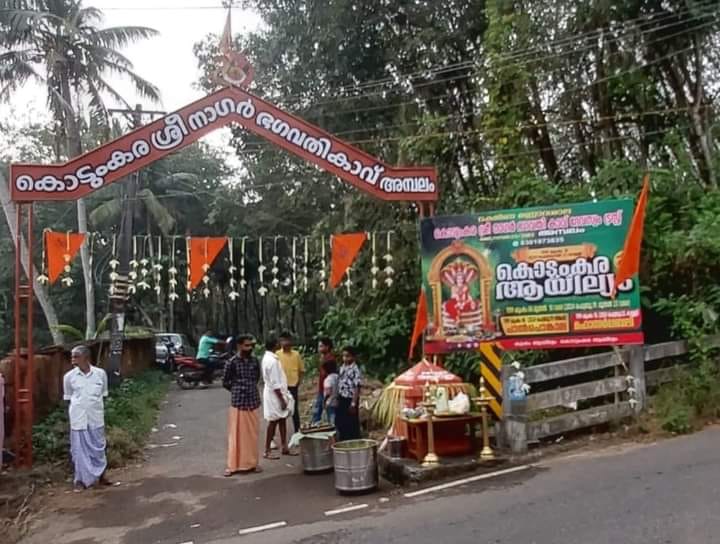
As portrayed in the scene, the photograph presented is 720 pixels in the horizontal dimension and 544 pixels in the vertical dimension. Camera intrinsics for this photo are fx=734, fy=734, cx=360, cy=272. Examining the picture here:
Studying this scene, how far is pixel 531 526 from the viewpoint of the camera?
5.62m

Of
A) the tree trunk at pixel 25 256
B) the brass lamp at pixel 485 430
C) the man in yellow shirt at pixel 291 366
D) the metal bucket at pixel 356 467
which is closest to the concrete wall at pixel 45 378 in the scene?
the man in yellow shirt at pixel 291 366

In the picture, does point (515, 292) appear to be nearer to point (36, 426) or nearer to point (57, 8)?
point (36, 426)

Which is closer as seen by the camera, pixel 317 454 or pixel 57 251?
pixel 317 454

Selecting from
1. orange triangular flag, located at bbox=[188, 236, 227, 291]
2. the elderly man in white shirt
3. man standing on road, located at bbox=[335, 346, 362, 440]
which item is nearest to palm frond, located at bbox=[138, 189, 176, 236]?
orange triangular flag, located at bbox=[188, 236, 227, 291]

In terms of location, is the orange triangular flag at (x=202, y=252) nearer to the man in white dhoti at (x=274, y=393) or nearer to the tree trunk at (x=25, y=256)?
the man in white dhoti at (x=274, y=393)

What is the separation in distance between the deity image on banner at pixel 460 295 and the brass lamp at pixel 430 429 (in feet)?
3.87

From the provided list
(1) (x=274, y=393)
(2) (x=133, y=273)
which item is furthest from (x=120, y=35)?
(1) (x=274, y=393)

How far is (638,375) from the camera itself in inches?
351

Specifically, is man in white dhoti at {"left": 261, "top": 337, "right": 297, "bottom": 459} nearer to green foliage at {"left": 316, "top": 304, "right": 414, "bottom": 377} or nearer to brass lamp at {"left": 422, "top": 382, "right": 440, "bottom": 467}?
brass lamp at {"left": 422, "top": 382, "right": 440, "bottom": 467}

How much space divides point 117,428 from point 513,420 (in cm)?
616

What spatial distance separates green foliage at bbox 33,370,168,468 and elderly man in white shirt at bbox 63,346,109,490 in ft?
3.49

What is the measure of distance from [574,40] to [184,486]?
37.9 feet

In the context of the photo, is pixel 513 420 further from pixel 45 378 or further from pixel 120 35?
pixel 120 35

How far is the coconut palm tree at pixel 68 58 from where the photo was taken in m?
19.1
